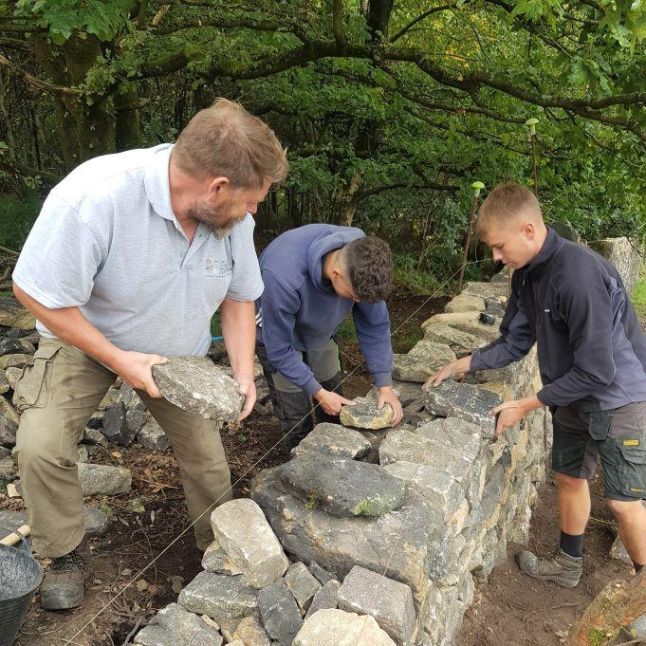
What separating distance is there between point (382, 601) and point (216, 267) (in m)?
1.40

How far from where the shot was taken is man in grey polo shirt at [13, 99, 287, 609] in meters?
2.11

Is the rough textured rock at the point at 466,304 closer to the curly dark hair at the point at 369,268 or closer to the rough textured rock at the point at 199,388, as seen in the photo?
the curly dark hair at the point at 369,268

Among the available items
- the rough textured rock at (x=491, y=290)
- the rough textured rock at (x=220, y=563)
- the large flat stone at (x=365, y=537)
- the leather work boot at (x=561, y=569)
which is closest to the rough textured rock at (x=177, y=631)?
the rough textured rock at (x=220, y=563)

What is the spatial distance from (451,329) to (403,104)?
103 inches

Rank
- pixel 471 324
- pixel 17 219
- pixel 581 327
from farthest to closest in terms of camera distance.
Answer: pixel 17 219 < pixel 471 324 < pixel 581 327

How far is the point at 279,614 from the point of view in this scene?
2.15 meters

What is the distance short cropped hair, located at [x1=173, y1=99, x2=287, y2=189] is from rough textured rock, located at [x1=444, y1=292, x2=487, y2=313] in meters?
3.46

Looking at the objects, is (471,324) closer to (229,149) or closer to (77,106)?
(229,149)

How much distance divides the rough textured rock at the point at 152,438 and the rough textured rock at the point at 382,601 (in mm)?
2226

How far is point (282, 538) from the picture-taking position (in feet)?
8.20

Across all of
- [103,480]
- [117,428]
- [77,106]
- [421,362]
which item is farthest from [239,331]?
[77,106]

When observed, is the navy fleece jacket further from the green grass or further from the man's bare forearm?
the green grass

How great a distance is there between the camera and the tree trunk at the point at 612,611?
2549 mm

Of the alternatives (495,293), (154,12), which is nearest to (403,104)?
(495,293)
